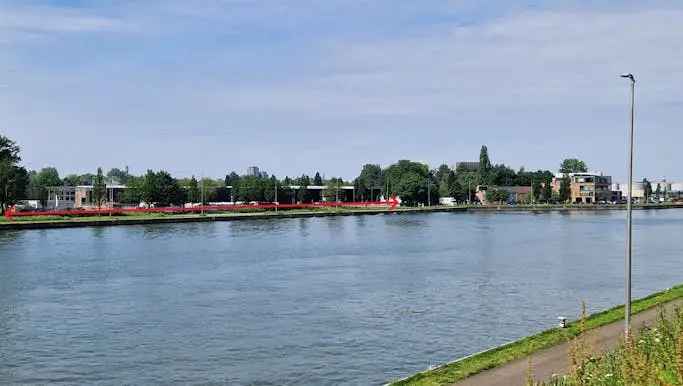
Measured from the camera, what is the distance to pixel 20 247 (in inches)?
3236

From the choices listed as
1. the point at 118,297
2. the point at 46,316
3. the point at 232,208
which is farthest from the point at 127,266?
the point at 232,208

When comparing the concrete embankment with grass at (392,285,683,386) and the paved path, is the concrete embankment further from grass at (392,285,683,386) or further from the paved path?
the paved path

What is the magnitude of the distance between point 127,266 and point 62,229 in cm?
6491

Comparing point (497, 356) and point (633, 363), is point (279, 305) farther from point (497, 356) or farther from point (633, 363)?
point (633, 363)

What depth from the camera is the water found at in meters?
28.1

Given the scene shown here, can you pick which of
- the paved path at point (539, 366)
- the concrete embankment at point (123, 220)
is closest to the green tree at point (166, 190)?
the concrete embankment at point (123, 220)

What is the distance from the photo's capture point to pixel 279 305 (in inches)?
1635

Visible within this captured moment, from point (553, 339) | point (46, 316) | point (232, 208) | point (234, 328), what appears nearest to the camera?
point (553, 339)

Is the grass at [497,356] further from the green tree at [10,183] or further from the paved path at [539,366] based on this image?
the green tree at [10,183]

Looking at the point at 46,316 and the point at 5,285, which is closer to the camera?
the point at 46,316

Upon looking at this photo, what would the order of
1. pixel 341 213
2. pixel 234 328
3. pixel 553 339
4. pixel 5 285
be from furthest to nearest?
pixel 341 213, pixel 5 285, pixel 234 328, pixel 553 339

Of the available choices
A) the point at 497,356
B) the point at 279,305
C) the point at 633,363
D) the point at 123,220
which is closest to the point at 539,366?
the point at 497,356

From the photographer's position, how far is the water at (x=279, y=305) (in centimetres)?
2812

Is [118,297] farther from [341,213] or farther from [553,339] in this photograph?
[341,213]
